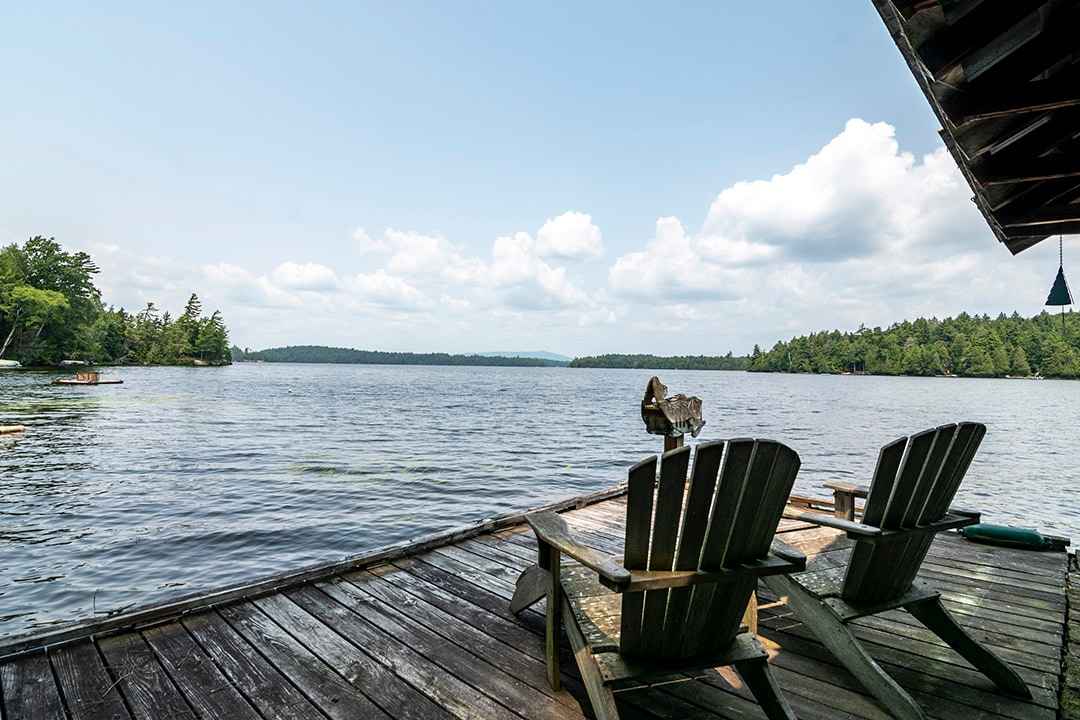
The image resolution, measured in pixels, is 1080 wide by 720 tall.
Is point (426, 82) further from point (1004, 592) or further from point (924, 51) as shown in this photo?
point (1004, 592)

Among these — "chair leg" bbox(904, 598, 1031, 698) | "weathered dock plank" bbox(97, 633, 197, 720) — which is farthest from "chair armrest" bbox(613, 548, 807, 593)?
"weathered dock plank" bbox(97, 633, 197, 720)

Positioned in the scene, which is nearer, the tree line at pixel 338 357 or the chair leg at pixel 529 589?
the chair leg at pixel 529 589

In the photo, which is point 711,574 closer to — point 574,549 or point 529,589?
point 574,549

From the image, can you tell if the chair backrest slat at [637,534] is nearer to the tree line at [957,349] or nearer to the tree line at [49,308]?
the tree line at [49,308]

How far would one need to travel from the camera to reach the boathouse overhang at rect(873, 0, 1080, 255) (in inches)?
75.2

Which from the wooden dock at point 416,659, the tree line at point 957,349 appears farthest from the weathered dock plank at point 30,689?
the tree line at point 957,349

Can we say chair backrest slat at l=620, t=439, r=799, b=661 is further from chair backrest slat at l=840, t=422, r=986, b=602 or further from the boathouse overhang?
the boathouse overhang

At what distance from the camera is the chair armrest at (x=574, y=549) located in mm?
1558

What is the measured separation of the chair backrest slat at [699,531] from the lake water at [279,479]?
347 cm

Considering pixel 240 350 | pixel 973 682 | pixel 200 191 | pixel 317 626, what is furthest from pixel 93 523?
pixel 240 350

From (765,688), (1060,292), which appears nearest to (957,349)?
(1060,292)

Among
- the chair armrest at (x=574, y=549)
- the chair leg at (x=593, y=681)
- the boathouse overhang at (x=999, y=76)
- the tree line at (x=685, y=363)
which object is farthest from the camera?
the tree line at (x=685, y=363)

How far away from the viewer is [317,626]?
8.92 feet

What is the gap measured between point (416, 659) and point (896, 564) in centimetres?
217
